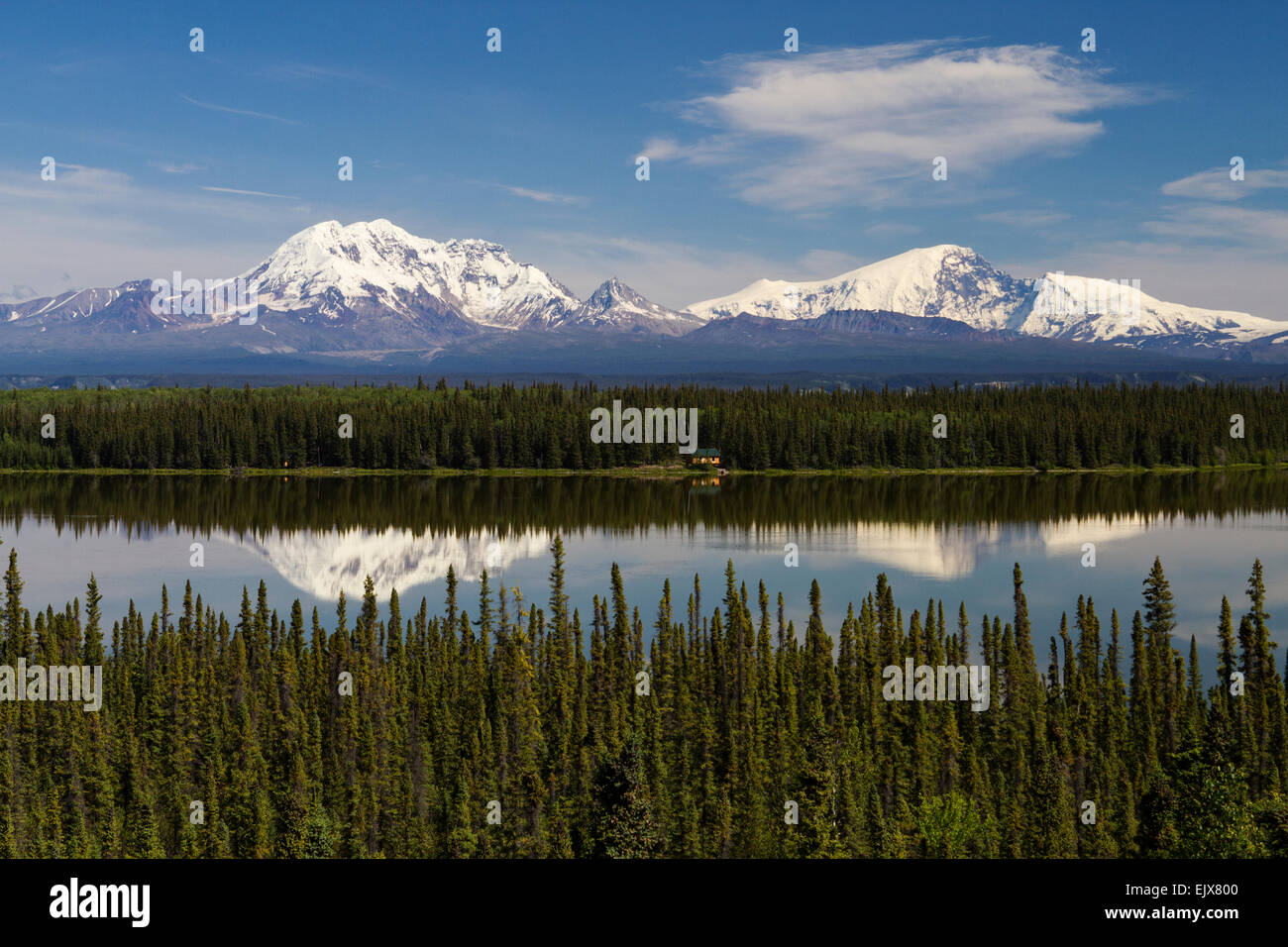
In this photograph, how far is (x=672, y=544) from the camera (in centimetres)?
13525

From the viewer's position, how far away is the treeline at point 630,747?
51.8 meters

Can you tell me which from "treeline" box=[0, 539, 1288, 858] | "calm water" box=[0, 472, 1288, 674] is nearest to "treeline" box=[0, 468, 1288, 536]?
"calm water" box=[0, 472, 1288, 674]

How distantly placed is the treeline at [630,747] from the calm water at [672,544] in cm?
1503

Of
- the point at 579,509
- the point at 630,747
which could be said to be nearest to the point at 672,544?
the point at 579,509

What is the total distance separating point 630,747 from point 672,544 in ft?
270

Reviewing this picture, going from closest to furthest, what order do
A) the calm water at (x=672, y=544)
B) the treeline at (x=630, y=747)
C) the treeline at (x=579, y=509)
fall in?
the treeline at (x=630, y=747) → the calm water at (x=672, y=544) → the treeline at (x=579, y=509)

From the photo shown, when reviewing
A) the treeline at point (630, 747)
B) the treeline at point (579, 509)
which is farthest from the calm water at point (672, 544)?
the treeline at point (630, 747)

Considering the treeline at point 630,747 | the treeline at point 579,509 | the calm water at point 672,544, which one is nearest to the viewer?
the treeline at point 630,747

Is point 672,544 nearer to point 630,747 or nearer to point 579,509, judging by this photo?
point 579,509

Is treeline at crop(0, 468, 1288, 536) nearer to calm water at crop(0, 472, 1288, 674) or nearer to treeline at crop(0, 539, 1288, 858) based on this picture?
calm water at crop(0, 472, 1288, 674)

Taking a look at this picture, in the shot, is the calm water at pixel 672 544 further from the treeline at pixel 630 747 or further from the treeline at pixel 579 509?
the treeline at pixel 630 747
